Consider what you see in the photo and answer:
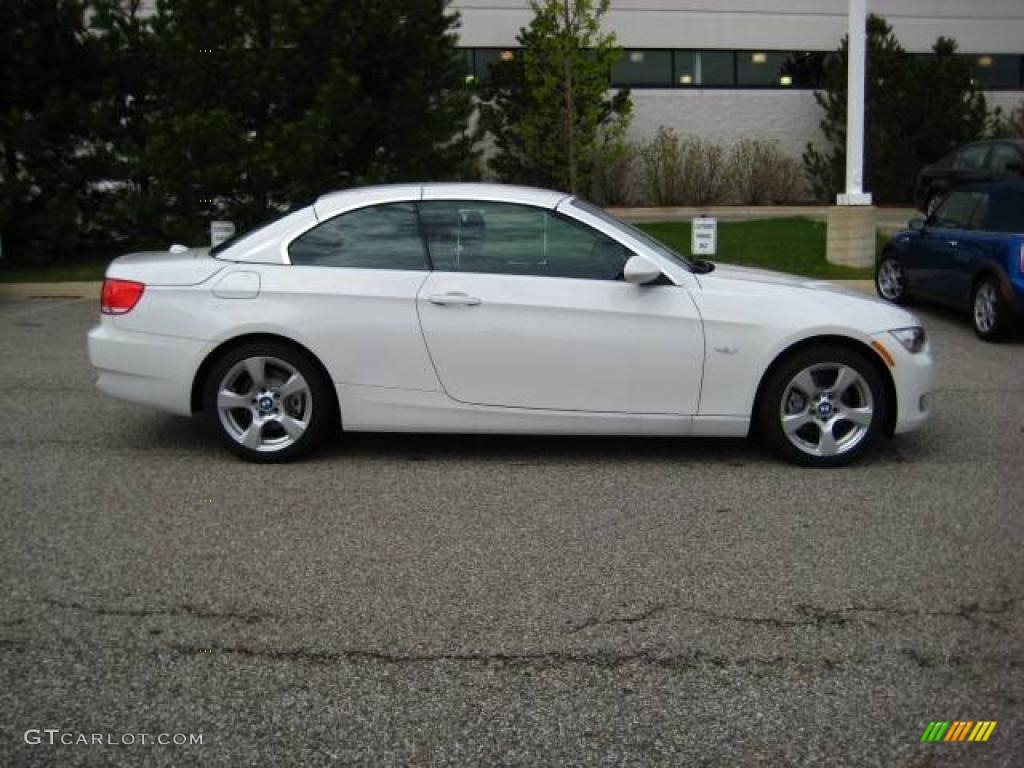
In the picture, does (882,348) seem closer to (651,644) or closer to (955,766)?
(651,644)

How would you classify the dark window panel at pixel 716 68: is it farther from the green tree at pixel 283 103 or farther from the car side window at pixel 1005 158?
the green tree at pixel 283 103

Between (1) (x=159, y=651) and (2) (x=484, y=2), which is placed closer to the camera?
(1) (x=159, y=651)

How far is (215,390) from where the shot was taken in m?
6.14

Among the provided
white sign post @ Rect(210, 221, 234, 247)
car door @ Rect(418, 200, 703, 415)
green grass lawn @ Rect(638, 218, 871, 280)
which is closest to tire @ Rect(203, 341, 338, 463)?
car door @ Rect(418, 200, 703, 415)

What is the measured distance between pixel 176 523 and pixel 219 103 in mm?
10447

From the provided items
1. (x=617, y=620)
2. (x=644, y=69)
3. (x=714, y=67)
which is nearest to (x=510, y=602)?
(x=617, y=620)

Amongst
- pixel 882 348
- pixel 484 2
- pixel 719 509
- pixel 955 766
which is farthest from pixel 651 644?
pixel 484 2

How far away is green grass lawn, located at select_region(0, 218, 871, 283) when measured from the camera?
46.8 feet

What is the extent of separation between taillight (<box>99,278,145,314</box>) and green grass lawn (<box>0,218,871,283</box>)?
8.30 meters

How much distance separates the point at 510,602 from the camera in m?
4.28

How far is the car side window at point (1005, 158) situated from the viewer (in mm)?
16984

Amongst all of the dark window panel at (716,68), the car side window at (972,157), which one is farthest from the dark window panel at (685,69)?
the car side window at (972,157)

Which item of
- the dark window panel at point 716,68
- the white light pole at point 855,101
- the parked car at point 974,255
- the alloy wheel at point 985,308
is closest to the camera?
the parked car at point 974,255

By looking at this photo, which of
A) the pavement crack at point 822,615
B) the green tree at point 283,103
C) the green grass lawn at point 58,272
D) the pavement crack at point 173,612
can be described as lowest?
the pavement crack at point 822,615
